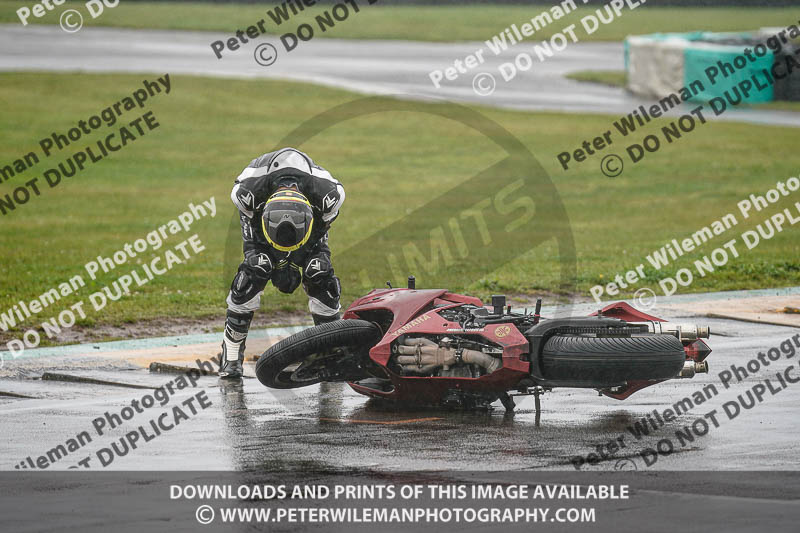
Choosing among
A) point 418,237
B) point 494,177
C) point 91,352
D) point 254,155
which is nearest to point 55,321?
point 91,352

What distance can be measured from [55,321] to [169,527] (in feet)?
25.1

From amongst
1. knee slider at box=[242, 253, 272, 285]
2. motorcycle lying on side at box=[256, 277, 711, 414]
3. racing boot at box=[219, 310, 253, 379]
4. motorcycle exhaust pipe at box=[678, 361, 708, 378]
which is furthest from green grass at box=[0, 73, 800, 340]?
motorcycle exhaust pipe at box=[678, 361, 708, 378]

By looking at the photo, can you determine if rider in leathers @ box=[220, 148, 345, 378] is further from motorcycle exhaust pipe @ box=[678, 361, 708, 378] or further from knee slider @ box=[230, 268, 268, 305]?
motorcycle exhaust pipe @ box=[678, 361, 708, 378]

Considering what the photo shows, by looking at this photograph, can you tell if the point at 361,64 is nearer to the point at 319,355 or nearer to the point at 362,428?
the point at 319,355

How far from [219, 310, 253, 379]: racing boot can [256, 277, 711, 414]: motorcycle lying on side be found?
119 centimetres

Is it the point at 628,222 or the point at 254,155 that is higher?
the point at 254,155

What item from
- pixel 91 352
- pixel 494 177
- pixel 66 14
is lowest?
pixel 91 352

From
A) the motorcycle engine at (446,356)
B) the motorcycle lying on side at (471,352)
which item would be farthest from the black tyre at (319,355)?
the motorcycle engine at (446,356)

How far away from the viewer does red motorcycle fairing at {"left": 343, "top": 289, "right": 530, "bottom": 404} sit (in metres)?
8.53

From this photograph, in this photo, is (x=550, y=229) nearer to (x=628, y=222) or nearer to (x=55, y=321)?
(x=628, y=222)

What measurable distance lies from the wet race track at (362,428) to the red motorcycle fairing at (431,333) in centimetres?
18

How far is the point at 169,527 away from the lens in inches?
252

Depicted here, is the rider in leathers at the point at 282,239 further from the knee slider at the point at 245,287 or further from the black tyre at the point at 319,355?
the black tyre at the point at 319,355

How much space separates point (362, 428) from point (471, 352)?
855mm
